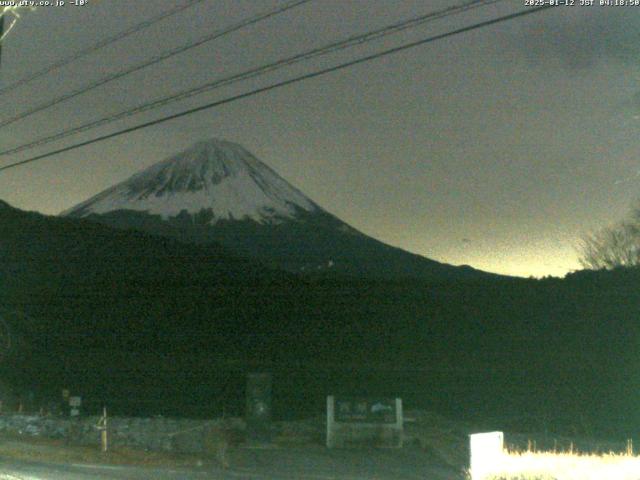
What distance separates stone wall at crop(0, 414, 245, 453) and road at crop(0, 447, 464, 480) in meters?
1.56

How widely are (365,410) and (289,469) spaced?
6250 millimetres

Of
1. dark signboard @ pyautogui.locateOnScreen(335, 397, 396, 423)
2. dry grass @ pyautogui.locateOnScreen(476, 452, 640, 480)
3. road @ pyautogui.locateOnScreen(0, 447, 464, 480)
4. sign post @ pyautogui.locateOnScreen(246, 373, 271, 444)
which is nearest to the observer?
dry grass @ pyautogui.locateOnScreen(476, 452, 640, 480)

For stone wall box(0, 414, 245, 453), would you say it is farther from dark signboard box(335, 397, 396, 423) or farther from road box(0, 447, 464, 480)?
dark signboard box(335, 397, 396, 423)

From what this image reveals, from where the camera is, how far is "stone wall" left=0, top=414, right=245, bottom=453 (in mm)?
21781

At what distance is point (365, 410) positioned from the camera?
945 inches

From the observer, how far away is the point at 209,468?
1719 centimetres

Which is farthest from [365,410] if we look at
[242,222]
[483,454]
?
[242,222]

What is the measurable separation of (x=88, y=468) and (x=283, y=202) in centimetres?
12526

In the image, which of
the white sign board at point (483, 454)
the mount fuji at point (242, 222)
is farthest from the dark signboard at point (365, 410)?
the mount fuji at point (242, 222)

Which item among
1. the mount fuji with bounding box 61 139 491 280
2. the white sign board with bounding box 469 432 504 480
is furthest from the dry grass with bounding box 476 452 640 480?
the mount fuji with bounding box 61 139 491 280

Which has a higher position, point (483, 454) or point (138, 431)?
point (483, 454)

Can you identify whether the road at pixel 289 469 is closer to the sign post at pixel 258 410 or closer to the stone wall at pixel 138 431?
the sign post at pixel 258 410

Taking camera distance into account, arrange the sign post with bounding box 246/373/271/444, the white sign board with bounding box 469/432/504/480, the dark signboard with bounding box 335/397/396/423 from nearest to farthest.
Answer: the white sign board with bounding box 469/432/504/480
the sign post with bounding box 246/373/271/444
the dark signboard with bounding box 335/397/396/423

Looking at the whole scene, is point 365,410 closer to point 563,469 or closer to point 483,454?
point 483,454
